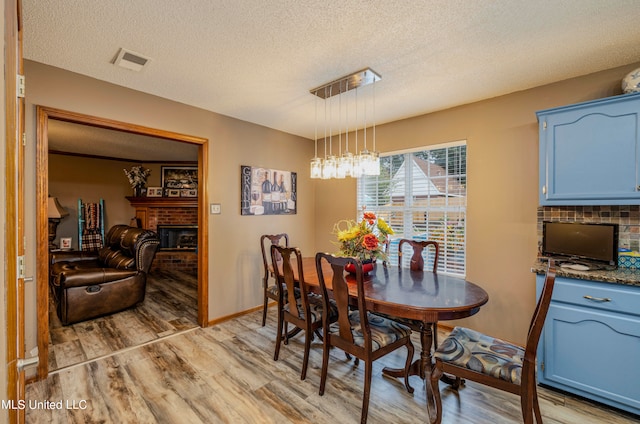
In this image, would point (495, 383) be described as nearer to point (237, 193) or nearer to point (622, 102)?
point (622, 102)

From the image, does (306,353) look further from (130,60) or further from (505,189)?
(130,60)

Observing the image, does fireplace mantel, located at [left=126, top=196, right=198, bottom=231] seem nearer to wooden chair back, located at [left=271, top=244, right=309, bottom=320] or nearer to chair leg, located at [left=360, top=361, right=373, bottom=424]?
wooden chair back, located at [left=271, top=244, right=309, bottom=320]

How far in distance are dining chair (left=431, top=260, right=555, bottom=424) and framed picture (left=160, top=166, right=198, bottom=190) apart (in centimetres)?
574

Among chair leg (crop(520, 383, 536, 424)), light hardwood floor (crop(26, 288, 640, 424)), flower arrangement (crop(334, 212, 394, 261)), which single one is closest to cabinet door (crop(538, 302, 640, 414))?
light hardwood floor (crop(26, 288, 640, 424))

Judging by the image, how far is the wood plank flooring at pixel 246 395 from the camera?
188cm

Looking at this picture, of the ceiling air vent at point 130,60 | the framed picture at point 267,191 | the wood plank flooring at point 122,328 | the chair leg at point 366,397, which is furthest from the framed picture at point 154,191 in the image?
the chair leg at point 366,397

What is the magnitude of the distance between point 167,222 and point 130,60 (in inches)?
178

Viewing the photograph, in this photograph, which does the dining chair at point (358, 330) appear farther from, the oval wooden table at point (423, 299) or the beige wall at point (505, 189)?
the beige wall at point (505, 189)

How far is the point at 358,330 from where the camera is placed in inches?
78.9

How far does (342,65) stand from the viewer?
2.27 metres

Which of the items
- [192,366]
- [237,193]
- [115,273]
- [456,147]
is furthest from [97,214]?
[456,147]

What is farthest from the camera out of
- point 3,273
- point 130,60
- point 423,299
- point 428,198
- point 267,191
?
point 267,191

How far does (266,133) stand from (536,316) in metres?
3.43

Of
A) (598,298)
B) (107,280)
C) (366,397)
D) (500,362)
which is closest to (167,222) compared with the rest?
(107,280)
